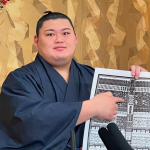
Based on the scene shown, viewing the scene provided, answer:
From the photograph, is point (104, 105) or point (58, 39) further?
point (58, 39)

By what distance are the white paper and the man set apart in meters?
0.03

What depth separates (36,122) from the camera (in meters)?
Result: 0.82

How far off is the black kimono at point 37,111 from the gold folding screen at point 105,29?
57 centimetres

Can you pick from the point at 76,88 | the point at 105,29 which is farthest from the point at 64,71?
the point at 105,29

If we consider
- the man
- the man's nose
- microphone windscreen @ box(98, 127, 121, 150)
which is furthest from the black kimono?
microphone windscreen @ box(98, 127, 121, 150)

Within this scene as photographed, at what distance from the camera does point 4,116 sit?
0.89 m

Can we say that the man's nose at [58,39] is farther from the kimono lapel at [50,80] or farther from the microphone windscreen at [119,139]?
the microphone windscreen at [119,139]

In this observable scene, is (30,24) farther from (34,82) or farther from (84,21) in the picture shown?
(34,82)

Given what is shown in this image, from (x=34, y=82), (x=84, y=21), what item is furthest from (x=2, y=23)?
(x=34, y=82)

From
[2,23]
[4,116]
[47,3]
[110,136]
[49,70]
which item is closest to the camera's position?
[110,136]

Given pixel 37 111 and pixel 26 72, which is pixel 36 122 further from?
pixel 26 72

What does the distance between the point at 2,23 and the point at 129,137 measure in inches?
37.2

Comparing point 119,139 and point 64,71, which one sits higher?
point 64,71

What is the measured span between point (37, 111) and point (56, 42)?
0.31m
